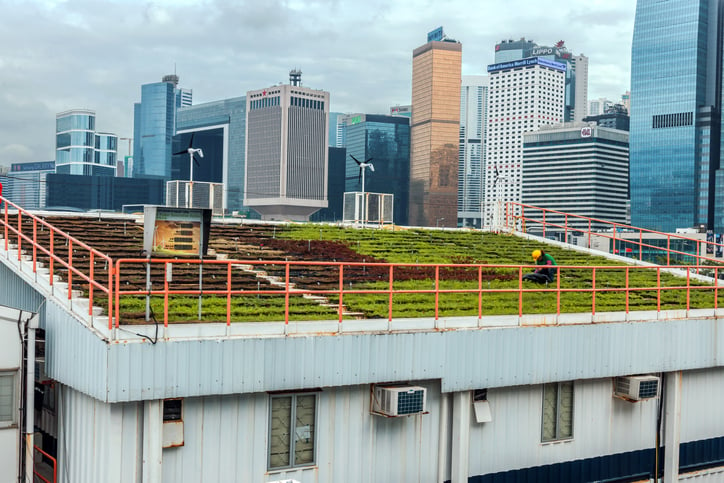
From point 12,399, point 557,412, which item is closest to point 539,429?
point 557,412

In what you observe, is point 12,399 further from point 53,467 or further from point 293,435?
point 293,435

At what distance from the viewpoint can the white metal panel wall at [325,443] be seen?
12953 mm

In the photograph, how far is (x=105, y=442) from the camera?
12203 mm

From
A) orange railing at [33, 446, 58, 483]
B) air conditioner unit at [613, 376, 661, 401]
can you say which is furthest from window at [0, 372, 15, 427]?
air conditioner unit at [613, 376, 661, 401]

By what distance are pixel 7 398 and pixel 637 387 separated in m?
12.4

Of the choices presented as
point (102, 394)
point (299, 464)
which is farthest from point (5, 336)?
point (299, 464)

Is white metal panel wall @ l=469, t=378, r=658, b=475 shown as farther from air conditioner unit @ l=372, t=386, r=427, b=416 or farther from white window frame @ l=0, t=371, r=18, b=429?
white window frame @ l=0, t=371, r=18, b=429

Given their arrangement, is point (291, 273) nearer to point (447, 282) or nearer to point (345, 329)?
point (447, 282)

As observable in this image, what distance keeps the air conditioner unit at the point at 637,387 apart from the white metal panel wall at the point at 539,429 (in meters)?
0.27

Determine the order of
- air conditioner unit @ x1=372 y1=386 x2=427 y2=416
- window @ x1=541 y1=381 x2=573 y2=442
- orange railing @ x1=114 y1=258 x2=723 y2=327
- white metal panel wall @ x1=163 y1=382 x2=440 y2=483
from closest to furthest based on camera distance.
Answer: white metal panel wall @ x1=163 y1=382 x2=440 y2=483 → air conditioner unit @ x1=372 y1=386 x2=427 y2=416 → orange railing @ x1=114 y1=258 x2=723 y2=327 → window @ x1=541 y1=381 x2=573 y2=442

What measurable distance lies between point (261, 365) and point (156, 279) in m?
4.38

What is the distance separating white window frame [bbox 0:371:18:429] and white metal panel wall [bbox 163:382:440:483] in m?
2.60

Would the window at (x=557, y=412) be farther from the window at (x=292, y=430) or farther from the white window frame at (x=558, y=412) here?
the window at (x=292, y=430)

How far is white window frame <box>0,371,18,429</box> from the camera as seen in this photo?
42.5ft
